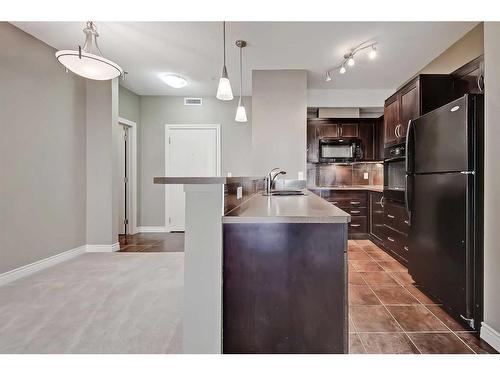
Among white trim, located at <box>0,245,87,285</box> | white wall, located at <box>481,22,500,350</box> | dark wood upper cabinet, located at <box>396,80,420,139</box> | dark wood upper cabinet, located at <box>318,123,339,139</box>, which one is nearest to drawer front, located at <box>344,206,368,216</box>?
dark wood upper cabinet, located at <box>318,123,339,139</box>

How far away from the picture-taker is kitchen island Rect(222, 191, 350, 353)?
1.32 m

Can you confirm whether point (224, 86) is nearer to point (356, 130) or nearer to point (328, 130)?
point (328, 130)

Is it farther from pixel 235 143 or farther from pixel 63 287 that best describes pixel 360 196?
pixel 63 287

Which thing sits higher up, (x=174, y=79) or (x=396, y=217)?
(x=174, y=79)

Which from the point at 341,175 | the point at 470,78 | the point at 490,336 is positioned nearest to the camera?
the point at 490,336

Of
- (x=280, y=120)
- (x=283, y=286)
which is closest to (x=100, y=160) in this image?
(x=280, y=120)

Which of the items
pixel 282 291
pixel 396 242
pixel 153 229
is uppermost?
pixel 282 291

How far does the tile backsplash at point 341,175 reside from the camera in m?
5.36

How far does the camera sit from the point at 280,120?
398 centimetres

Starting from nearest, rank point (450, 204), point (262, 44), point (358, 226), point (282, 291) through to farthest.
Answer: point (282, 291) → point (450, 204) → point (262, 44) → point (358, 226)

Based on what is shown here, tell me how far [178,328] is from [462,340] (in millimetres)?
1916

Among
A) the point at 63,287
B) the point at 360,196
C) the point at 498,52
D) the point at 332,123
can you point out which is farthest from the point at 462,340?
the point at 332,123

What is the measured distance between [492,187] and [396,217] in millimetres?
1812

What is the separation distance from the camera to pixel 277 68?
392 centimetres
